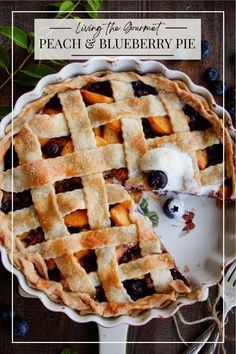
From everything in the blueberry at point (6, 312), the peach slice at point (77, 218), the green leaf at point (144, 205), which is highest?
the green leaf at point (144, 205)

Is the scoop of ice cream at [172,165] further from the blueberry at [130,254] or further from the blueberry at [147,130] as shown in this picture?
the blueberry at [130,254]

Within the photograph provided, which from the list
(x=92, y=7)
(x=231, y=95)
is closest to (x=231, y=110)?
(x=231, y=95)

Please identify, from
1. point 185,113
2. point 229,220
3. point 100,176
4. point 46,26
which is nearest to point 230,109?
point 185,113

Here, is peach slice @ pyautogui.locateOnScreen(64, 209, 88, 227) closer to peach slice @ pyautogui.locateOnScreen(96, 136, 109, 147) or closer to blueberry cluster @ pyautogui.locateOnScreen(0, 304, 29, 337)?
peach slice @ pyautogui.locateOnScreen(96, 136, 109, 147)

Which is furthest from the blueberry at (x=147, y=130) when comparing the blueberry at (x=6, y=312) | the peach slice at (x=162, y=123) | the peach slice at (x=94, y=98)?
the blueberry at (x=6, y=312)

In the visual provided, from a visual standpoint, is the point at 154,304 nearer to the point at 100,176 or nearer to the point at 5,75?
the point at 100,176
